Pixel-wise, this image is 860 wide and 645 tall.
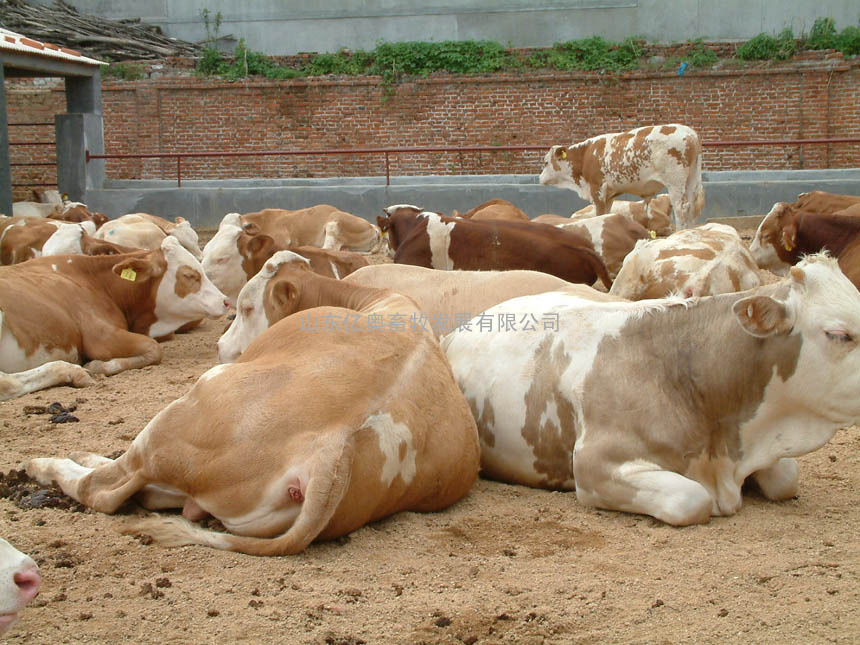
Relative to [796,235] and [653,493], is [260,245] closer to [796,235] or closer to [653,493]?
[796,235]

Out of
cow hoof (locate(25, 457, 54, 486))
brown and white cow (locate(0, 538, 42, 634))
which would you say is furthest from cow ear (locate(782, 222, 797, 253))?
brown and white cow (locate(0, 538, 42, 634))

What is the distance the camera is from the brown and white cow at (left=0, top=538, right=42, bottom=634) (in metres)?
2.60

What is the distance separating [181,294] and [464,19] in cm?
1965

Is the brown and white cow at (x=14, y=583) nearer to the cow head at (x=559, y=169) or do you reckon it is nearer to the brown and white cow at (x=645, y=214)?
the brown and white cow at (x=645, y=214)

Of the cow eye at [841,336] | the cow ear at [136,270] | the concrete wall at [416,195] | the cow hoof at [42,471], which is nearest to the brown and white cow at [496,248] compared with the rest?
the cow ear at [136,270]

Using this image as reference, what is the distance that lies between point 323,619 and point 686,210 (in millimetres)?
12108

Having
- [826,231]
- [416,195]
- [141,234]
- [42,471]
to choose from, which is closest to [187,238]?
[141,234]

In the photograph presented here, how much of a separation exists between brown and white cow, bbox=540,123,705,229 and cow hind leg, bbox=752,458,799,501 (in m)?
10.1

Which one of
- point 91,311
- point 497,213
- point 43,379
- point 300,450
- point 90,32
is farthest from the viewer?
point 90,32

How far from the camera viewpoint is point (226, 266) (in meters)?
9.84

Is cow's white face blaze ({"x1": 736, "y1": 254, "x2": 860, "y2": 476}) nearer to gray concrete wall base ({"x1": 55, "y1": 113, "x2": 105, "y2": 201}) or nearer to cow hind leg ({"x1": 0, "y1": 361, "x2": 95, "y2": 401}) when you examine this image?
cow hind leg ({"x1": 0, "y1": 361, "x2": 95, "y2": 401})

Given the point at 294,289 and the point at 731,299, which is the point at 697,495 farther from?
the point at 294,289

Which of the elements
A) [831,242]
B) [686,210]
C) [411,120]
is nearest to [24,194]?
[411,120]

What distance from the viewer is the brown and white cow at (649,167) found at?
14.2 meters
